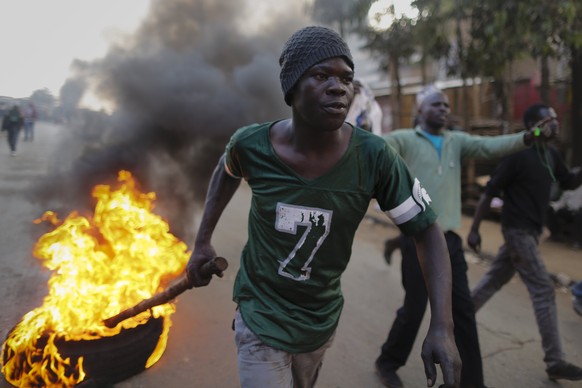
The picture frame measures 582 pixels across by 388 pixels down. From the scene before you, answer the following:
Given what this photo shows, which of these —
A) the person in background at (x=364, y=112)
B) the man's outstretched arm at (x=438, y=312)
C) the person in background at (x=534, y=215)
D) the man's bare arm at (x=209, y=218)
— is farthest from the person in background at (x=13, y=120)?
the person in background at (x=534, y=215)

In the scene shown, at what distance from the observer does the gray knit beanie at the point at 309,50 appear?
5.27 ft

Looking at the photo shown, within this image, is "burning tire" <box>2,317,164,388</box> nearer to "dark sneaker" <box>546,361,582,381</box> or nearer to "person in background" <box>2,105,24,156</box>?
"person in background" <box>2,105,24,156</box>

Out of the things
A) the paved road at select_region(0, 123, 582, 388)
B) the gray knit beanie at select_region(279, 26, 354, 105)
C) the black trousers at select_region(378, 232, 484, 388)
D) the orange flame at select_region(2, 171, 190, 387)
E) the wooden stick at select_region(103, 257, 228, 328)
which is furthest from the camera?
the paved road at select_region(0, 123, 582, 388)

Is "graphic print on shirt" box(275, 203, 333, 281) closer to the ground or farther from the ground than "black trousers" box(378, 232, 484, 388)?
farther from the ground

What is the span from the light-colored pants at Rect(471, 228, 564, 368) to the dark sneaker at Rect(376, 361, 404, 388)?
43.4 inches

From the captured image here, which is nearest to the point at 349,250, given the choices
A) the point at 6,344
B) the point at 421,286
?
the point at 421,286

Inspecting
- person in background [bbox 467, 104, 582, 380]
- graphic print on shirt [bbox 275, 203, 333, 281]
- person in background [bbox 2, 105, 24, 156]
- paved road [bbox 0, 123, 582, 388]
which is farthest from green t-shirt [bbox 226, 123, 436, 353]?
person in background [bbox 2, 105, 24, 156]

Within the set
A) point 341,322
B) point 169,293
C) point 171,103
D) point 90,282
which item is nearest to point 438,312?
point 169,293

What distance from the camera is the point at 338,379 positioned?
3205mm

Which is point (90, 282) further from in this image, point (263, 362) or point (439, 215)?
point (439, 215)

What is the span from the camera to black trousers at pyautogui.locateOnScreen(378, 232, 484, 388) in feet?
9.16

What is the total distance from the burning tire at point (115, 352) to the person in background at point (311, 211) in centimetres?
122

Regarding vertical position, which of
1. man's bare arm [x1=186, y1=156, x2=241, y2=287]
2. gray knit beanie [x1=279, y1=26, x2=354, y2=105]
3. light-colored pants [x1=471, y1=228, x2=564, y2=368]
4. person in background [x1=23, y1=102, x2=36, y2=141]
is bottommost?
light-colored pants [x1=471, y1=228, x2=564, y2=368]

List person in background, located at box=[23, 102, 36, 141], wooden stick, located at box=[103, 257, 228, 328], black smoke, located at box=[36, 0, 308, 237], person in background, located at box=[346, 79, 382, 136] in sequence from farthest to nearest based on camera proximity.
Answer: person in background, located at box=[346, 79, 382, 136]
black smoke, located at box=[36, 0, 308, 237]
person in background, located at box=[23, 102, 36, 141]
wooden stick, located at box=[103, 257, 228, 328]
